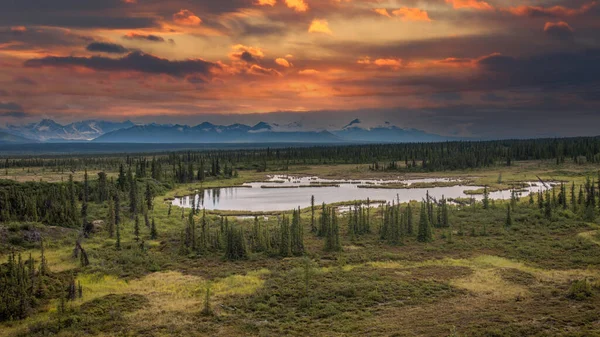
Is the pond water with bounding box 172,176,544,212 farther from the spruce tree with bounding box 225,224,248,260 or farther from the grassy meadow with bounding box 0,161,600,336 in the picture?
the spruce tree with bounding box 225,224,248,260

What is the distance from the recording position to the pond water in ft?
256

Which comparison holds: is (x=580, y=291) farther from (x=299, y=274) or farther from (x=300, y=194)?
(x=300, y=194)

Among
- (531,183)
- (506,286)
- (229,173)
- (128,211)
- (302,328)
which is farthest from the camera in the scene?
(229,173)

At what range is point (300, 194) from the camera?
91562 millimetres

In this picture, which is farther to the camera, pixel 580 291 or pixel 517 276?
pixel 517 276

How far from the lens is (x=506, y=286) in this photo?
31062 mm

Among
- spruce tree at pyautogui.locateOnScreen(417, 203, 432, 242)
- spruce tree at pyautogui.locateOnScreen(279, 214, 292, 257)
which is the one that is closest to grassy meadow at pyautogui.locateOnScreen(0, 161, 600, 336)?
spruce tree at pyautogui.locateOnScreen(417, 203, 432, 242)

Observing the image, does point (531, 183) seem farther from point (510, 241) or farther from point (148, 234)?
point (148, 234)

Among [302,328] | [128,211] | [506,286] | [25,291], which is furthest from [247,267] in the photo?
[128,211]

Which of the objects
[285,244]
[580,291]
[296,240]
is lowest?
[580,291]

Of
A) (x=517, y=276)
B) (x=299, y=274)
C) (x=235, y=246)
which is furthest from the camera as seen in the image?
(x=235, y=246)

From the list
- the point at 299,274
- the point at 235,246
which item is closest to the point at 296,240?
the point at 235,246

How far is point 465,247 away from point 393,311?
1879cm

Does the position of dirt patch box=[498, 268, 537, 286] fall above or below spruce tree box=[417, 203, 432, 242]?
below
